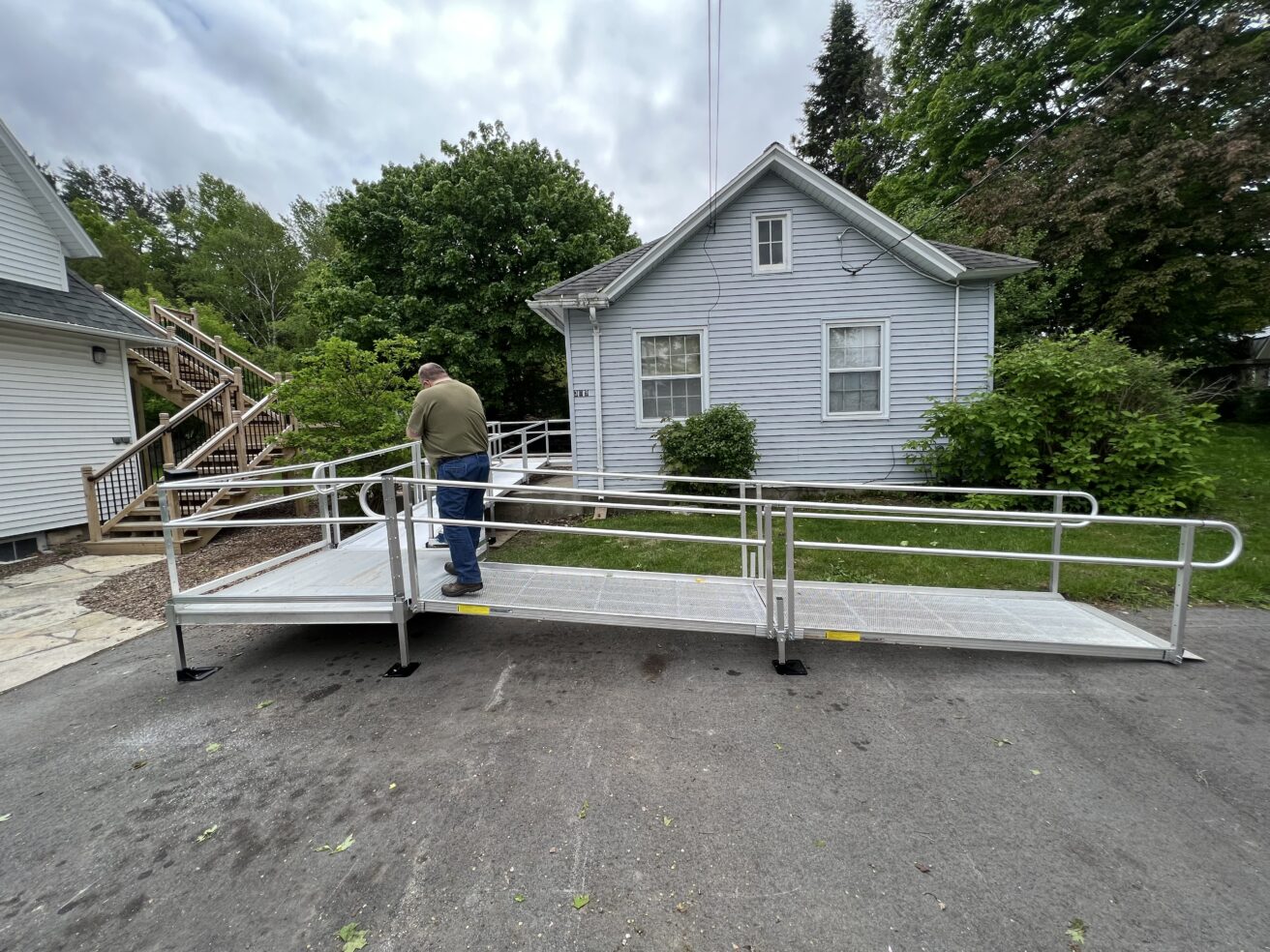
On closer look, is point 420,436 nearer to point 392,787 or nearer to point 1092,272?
point 392,787

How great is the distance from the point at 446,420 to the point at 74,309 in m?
9.36

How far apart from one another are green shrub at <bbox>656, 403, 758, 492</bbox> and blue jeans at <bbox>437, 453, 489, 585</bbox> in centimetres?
468

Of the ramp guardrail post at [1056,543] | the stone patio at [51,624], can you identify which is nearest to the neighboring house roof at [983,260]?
the ramp guardrail post at [1056,543]

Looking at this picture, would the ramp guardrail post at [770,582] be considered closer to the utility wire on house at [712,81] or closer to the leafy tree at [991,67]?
the utility wire on house at [712,81]

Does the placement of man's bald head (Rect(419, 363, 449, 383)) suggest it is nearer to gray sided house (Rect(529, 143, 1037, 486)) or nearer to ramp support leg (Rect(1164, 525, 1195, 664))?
gray sided house (Rect(529, 143, 1037, 486))

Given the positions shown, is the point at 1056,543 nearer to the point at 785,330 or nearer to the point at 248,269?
the point at 785,330

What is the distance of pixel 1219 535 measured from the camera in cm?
650

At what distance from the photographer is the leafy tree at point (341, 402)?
25.5ft

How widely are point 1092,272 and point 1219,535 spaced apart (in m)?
10.5

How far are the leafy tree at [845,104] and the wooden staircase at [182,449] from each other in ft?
82.4

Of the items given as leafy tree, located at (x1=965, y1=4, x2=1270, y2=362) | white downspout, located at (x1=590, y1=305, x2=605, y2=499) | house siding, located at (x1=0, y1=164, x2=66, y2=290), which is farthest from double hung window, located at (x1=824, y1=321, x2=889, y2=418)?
house siding, located at (x1=0, y1=164, x2=66, y2=290)

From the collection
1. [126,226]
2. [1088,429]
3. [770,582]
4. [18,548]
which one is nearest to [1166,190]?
[1088,429]

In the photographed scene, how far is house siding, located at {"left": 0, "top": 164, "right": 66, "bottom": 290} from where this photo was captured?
8.48m

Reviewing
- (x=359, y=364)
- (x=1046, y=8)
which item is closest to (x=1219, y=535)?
(x=359, y=364)
